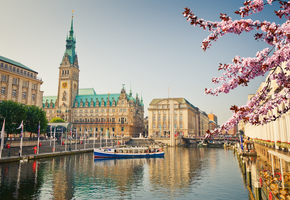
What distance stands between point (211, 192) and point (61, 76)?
154851 millimetres

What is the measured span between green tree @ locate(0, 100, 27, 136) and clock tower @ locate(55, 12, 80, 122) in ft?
321

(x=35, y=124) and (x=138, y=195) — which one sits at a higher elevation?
(x=35, y=124)

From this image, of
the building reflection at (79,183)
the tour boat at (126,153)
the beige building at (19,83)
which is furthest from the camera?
the beige building at (19,83)

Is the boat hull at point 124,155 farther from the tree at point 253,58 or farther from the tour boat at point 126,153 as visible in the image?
the tree at point 253,58

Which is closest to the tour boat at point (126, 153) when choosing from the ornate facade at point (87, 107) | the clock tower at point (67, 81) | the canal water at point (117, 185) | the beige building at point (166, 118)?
the canal water at point (117, 185)

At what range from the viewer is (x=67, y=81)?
165 metres

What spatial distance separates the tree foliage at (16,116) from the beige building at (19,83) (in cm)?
1363

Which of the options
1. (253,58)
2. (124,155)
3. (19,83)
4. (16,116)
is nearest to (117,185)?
(253,58)

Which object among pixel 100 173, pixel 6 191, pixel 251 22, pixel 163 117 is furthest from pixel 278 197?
pixel 163 117

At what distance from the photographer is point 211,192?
29.1 m

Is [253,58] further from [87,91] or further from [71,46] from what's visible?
[87,91]

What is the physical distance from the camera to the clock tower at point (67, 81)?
166 metres

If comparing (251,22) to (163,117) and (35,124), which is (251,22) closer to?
(35,124)

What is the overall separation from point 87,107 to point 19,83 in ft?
274
